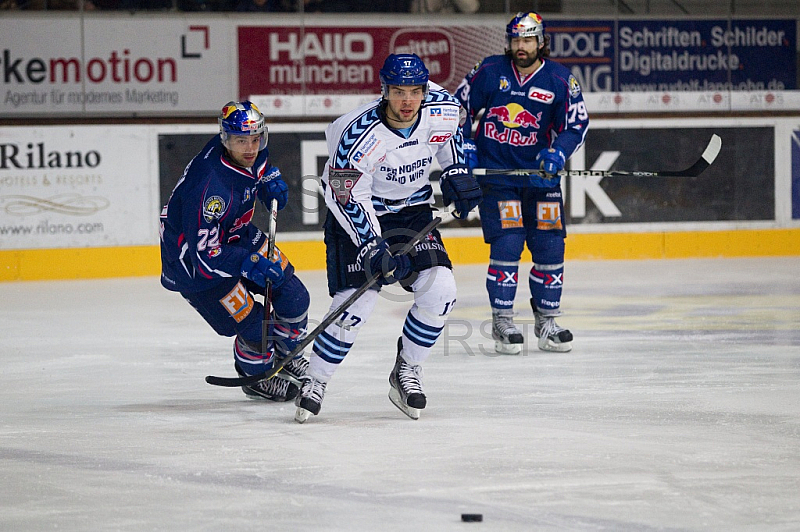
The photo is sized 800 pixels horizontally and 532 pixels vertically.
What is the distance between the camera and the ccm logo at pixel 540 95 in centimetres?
529

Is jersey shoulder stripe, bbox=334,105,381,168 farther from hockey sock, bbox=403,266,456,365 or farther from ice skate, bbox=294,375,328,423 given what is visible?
ice skate, bbox=294,375,328,423

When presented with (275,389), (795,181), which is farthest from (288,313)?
(795,181)

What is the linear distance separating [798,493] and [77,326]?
3967mm

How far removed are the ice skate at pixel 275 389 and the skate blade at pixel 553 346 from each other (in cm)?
140

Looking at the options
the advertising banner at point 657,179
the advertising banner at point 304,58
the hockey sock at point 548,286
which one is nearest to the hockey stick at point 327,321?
the hockey sock at point 548,286

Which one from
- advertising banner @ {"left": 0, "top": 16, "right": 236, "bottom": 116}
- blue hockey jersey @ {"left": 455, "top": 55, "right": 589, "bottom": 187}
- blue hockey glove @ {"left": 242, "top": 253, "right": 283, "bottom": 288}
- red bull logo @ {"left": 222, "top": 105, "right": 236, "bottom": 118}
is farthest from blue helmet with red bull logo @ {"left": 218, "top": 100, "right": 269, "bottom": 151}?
advertising banner @ {"left": 0, "top": 16, "right": 236, "bottom": 116}

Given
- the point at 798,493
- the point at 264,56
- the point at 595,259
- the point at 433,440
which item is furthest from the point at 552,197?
the point at 264,56

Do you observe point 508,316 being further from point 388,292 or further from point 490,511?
point 490,511

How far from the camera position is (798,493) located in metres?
2.82

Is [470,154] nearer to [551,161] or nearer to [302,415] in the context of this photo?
[551,161]

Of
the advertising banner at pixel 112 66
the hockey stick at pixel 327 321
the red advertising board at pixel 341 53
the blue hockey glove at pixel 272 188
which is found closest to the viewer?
the hockey stick at pixel 327 321

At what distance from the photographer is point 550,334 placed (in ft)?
16.9

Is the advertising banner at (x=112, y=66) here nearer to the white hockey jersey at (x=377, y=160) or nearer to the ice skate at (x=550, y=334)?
the ice skate at (x=550, y=334)

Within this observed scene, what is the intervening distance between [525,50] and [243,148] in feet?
6.04
